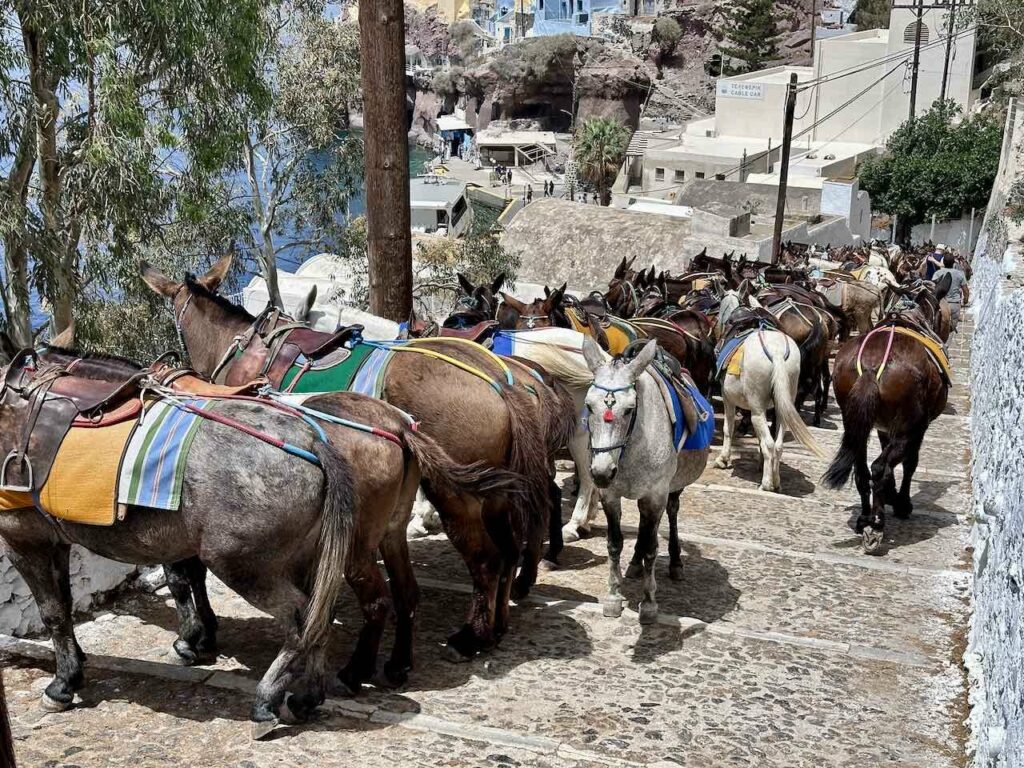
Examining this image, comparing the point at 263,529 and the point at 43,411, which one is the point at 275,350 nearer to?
the point at 43,411

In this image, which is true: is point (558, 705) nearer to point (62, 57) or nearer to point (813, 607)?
point (813, 607)

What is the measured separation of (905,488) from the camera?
1023 cm

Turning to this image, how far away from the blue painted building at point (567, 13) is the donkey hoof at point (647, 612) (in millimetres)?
123629

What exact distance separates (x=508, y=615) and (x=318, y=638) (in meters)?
1.93

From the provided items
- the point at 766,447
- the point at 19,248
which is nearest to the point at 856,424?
the point at 766,447

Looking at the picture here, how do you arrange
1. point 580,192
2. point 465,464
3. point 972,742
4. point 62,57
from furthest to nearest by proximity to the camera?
point 580,192 → point 62,57 → point 465,464 → point 972,742

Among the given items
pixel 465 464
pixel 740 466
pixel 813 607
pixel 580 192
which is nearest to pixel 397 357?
pixel 465 464

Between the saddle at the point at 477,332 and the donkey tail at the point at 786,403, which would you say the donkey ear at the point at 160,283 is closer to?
the saddle at the point at 477,332

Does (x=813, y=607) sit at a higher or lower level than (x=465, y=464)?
lower

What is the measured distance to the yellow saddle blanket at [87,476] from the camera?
523 centimetres

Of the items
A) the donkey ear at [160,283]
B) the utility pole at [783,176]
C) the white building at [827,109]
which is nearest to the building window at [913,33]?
the white building at [827,109]

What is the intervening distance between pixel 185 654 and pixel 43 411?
5.80ft

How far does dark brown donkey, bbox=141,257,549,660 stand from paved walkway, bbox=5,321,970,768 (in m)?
0.31

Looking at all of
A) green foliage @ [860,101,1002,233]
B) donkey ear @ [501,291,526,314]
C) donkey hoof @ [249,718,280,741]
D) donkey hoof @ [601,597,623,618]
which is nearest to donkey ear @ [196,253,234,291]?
donkey ear @ [501,291,526,314]
